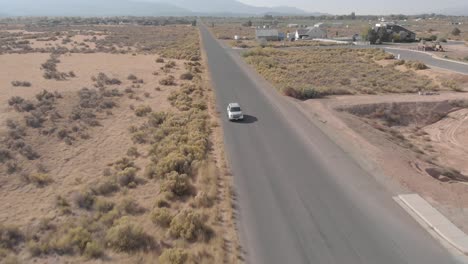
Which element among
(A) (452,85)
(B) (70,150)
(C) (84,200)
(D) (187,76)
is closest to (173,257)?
(C) (84,200)

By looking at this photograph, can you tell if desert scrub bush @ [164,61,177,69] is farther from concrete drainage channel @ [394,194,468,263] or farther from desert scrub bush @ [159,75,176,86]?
concrete drainage channel @ [394,194,468,263]

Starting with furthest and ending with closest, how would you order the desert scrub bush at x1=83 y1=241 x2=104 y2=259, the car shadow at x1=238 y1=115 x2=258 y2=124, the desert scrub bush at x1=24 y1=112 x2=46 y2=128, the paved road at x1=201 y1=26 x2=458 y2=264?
the car shadow at x1=238 y1=115 x2=258 y2=124 → the desert scrub bush at x1=24 y1=112 x2=46 y2=128 → the paved road at x1=201 y1=26 x2=458 y2=264 → the desert scrub bush at x1=83 y1=241 x2=104 y2=259

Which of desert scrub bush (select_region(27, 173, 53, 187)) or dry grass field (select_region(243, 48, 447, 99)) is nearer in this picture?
desert scrub bush (select_region(27, 173, 53, 187))

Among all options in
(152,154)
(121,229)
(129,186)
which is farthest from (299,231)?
(152,154)

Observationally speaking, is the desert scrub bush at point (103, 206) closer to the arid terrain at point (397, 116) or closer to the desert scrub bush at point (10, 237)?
the desert scrub bush at point (10, 237)

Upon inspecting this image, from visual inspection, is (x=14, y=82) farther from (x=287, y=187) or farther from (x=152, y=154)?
(x=287, y=187)

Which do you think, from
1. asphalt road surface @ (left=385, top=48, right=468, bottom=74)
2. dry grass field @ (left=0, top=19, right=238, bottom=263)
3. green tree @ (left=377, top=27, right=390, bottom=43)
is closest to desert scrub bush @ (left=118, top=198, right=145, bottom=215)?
dry grass field @ (left=0, top=19, right=238, bottom=263)
